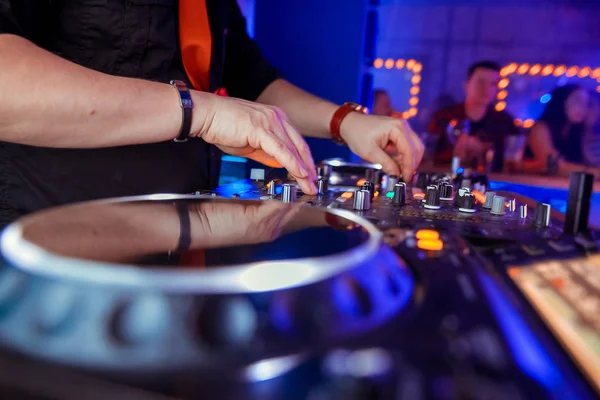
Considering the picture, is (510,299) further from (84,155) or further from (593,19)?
(593,19)

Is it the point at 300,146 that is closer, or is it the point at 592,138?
the point at 300,146

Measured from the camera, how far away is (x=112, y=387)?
21cm

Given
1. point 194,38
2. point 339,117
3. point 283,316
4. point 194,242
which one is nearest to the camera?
point 283,316

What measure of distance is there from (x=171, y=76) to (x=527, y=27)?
343 centimetres

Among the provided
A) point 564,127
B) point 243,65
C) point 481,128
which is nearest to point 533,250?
point 243,65

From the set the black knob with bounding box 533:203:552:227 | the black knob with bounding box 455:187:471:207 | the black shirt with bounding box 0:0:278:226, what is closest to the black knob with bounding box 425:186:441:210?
the black knob with bounding box 455:187:471:207

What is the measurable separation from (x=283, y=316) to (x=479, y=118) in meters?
3.36

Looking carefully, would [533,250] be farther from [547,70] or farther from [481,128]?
[547,70]

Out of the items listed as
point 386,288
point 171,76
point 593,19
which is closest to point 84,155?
point 171,76

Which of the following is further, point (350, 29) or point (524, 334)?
point (350, 29)

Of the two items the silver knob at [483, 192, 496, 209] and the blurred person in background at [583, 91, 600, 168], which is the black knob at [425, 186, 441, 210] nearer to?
the silver knob at [483, 192, 496, 209]

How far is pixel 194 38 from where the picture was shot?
0.87m

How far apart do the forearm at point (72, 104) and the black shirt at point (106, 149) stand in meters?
0.17

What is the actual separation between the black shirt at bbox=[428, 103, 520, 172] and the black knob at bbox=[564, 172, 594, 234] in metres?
2.42
